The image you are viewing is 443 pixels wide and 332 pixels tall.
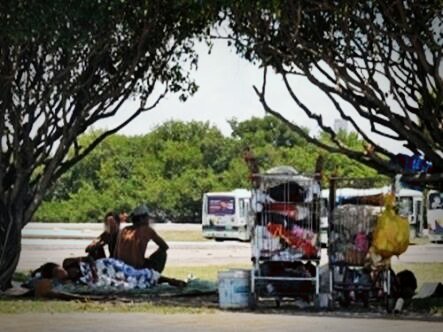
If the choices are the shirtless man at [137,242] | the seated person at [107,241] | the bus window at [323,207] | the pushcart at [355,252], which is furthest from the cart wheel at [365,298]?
the seated person at [107,241]

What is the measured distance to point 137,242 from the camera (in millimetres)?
21953

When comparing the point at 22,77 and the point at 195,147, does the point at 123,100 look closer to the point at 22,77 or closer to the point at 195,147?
the point at 22,77

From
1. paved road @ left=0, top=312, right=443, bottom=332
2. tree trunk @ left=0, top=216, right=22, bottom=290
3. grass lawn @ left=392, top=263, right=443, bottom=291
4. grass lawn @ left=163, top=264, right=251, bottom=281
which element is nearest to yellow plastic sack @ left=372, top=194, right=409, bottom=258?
paved road @ left=0, top=312, right=443, bottom=332

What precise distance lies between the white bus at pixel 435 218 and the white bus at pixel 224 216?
892cm

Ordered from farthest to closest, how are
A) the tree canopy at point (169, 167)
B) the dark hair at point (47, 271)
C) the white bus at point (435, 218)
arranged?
the tree canopy at point (169, 167)
the white bus at point (435, 218)
the dark hair at point (47, 271)

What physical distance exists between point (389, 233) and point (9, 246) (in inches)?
335

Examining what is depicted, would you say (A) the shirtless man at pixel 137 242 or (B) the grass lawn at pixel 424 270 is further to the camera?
(B) the grass lawn at pixel 424 270

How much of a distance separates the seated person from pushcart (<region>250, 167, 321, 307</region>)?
17.8 ft

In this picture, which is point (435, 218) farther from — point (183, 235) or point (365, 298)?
point (365, 298)

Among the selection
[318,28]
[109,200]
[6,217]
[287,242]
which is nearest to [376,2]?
[318,28]

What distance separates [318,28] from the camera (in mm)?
22219

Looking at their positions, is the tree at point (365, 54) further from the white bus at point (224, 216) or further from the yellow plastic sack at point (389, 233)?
the white bus at point (224, 216)

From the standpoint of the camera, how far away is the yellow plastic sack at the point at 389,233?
17.5 m

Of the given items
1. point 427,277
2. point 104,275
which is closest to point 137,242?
point 104,275
